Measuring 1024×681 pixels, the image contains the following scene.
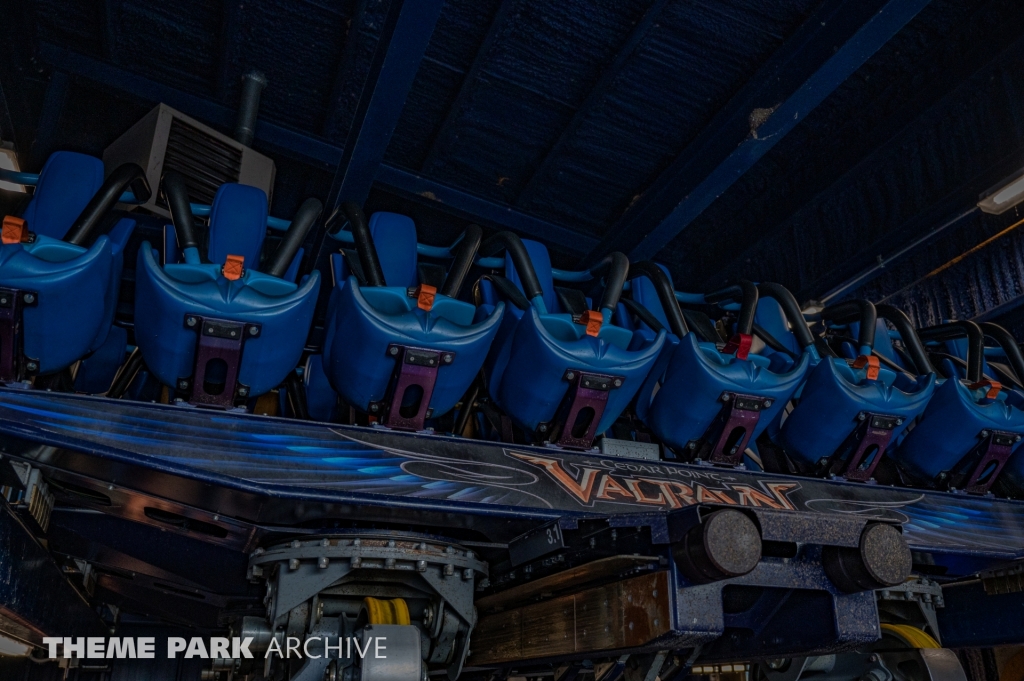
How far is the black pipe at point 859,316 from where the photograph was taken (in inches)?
94.8

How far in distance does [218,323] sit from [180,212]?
15.7 inches

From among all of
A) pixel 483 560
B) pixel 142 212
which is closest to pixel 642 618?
pixel 483 560

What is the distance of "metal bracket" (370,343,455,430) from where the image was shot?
1789 mm

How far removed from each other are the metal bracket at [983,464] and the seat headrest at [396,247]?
1706 mm

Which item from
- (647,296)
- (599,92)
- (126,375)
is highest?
(599,92)

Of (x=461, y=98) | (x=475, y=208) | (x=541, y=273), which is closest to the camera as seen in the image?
(x=541, y=273)

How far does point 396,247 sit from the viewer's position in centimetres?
229

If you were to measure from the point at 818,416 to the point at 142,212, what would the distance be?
78.1 inches

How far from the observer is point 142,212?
232 cm

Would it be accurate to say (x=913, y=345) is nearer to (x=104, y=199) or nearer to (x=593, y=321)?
(x=593, y=321)

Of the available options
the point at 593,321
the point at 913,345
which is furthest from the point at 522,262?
the point at 913,345

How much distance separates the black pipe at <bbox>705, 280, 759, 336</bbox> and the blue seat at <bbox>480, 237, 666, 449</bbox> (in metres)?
0.30

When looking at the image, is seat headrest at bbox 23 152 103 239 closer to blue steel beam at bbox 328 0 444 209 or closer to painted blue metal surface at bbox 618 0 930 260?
blue steel beam at bbox 328 0 444 209

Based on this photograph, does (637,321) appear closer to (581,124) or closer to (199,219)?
(581,124)
